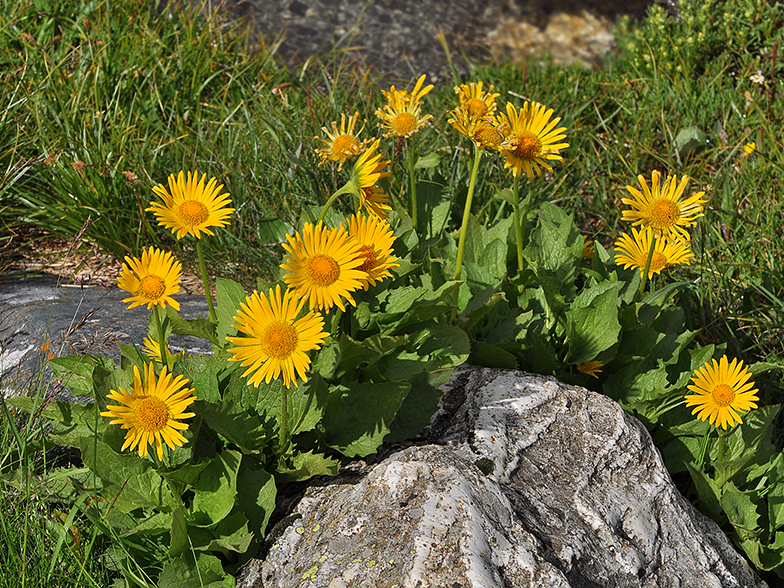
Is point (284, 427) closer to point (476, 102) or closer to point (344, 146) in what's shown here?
point (344, 146)

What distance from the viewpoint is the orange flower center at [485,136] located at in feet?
7.09

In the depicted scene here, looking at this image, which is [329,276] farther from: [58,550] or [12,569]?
[12,569]

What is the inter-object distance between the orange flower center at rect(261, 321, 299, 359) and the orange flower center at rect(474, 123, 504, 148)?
0.88 m

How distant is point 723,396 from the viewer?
2.35 meters

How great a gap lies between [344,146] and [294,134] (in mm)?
1609

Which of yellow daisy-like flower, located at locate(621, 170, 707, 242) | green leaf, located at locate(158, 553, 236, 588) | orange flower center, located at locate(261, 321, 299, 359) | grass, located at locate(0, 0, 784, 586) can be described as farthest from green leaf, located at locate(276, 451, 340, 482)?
grass, located at locate(0, 0, 784, 586)

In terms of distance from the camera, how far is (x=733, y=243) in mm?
3455

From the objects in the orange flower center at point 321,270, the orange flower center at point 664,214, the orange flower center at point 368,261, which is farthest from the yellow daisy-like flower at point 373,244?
the orange flower center at point 664,214

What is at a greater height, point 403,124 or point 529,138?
point 529,138

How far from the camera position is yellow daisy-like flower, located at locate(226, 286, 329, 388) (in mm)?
1653

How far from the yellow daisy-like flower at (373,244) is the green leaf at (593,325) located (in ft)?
2.80

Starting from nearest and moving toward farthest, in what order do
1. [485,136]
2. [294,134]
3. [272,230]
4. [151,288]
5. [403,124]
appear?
[151,288] → [485,136] → [403,124] → [272,230] → [294,134]

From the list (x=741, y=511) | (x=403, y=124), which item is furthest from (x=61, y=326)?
(x=741, y=511)

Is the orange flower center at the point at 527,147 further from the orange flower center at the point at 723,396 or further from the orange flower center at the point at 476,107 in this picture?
the orange flower center at the point at 723,396
